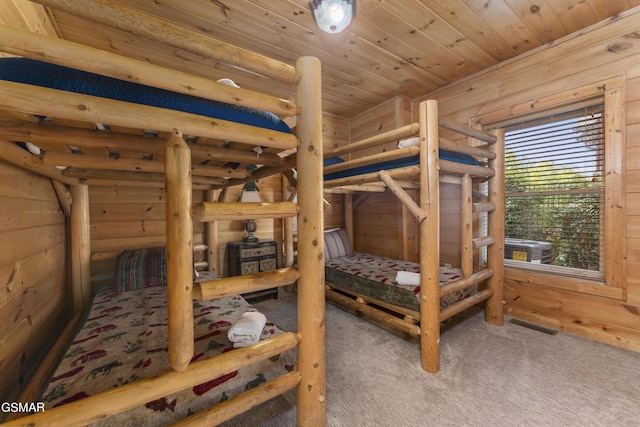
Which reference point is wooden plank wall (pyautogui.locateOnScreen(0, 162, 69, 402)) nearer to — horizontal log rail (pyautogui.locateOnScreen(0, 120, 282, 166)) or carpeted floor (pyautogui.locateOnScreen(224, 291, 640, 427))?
horizontal log rail (pyautogui.locateOnScreen(0, 120, 282, 166))

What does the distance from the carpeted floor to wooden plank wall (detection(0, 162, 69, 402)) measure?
1.17 metres

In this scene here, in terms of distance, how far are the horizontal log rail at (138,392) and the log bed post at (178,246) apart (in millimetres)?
48

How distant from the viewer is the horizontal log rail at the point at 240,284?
855 mm

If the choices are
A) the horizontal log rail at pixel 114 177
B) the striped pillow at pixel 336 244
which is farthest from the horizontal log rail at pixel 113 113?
the striped pillow at pixel 336 244

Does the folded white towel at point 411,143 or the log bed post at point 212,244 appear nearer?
the folded white towel at point 411,143

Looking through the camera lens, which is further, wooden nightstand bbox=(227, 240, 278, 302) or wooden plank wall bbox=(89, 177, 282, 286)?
wooden nightstand bbox=(227, 240, 278, 302)

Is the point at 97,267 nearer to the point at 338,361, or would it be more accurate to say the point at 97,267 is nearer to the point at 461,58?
the point at 338,361

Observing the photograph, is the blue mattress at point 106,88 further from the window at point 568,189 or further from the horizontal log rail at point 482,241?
the window at point 568,189

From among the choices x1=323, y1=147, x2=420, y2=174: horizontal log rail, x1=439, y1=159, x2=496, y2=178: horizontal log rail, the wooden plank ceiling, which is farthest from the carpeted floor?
the wooden plank ceiling

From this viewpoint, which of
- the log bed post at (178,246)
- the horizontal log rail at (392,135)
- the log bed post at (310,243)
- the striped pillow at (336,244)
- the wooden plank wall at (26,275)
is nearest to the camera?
the log bed post at (178,246)

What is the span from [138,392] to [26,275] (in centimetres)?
131

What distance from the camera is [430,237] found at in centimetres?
176

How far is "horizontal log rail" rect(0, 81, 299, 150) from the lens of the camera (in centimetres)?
65

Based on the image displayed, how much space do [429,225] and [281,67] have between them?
1.35 meters
